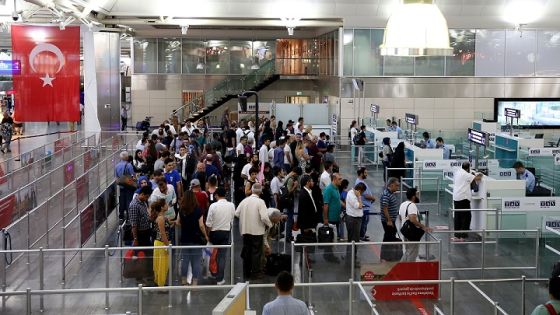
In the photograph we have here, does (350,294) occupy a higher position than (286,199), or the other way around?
(286,199)

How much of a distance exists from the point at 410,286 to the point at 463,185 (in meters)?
4.81

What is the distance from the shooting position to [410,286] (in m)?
9.97

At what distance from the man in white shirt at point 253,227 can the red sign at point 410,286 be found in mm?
1918

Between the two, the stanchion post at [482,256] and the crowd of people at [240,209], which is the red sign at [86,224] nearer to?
the crowd of people at [240,209]

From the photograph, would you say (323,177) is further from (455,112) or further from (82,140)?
(455,112)

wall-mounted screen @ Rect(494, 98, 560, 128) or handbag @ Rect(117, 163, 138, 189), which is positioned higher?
wall-mounted screen @ Rect(494, 98, 560, 128)

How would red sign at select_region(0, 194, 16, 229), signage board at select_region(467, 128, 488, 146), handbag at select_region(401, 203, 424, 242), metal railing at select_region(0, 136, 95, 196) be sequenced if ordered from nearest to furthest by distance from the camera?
handbag at select_region(401, 203, 424, 242), red sign at select_region(0, 194, 16, 229), signage board at select_region(467, 128, 488, 146), metal railing at select_region(0, 136, 95, 196)

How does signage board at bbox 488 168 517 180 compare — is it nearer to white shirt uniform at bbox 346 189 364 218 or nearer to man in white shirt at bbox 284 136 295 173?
man in white shirt at bbox 284 136 295 173

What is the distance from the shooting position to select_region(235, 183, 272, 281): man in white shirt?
1127 cm

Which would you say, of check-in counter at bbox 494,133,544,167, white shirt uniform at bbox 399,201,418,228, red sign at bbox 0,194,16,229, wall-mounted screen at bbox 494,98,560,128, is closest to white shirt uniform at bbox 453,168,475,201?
white shirt uniform at bbox 399,201,418,228

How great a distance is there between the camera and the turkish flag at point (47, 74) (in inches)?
1038

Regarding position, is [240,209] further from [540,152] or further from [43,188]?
[540,152]

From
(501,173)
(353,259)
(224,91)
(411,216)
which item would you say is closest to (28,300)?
(353,259)

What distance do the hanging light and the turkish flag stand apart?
2409 cm
